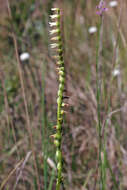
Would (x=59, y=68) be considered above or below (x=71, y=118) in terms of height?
above

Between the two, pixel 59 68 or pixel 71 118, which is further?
pixel 71 118

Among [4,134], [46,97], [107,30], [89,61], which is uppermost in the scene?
[107,30]

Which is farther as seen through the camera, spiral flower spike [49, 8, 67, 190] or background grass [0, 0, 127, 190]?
background grass [0, 0, 127, 190]

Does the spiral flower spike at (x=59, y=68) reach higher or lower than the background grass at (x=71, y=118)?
higher

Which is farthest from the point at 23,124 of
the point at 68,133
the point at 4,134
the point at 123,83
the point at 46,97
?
the point at 123,83

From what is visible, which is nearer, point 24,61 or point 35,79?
point 35,79

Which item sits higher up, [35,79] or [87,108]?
[35,79]

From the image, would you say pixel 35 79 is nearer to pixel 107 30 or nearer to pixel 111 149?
pixel 111 149

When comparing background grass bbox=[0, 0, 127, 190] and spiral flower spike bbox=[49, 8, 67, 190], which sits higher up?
spiral flower spike bbox=[49, 8, 67, 190]

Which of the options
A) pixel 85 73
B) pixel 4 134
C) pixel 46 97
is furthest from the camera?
pixel 85 73

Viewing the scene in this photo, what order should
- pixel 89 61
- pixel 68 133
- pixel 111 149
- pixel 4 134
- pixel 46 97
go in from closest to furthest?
pixel 111 149, pixel 68 133, pixel 4 134, pixel 46 97, pixel 89 61

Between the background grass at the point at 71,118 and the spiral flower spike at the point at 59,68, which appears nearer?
the spiral flower spike at the point at 59,68
